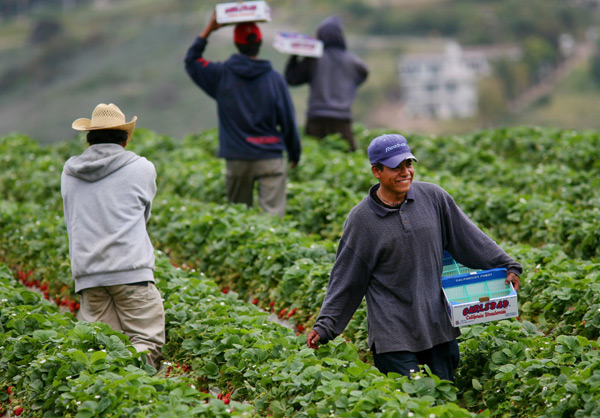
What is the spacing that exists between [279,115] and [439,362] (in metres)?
4.38

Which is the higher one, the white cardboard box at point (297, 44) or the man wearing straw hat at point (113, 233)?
the white cardboard box at point (297, 44)

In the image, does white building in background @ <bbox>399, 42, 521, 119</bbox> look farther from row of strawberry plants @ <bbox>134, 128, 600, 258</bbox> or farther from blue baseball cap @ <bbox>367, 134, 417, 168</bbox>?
blue baseball cap @ <bbox>367, 134, 417, 168</bbox>

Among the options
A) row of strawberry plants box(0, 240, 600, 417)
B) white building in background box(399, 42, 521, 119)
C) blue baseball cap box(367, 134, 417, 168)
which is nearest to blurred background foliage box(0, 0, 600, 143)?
white building in background box(399, 42, 521, 119)

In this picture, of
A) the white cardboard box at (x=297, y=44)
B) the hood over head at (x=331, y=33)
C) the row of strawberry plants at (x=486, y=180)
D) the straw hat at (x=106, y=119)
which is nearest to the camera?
the straw hat at (x=106, y=119)

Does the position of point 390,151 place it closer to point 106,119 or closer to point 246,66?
point 106,119

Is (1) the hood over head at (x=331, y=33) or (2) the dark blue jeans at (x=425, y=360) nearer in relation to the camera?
(2) the dark blue jeans at (x=425, y=360)

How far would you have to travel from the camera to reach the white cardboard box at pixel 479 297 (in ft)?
14.3

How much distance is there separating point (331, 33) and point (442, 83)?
35798 mm

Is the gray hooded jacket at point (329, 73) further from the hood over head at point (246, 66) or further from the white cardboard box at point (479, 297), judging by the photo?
the white cardboard box at point (479, 297)

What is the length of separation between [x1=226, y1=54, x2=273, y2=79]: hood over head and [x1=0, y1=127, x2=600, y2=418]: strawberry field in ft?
4.32

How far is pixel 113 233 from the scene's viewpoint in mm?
5145

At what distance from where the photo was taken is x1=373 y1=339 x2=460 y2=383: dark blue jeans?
14.4 ft

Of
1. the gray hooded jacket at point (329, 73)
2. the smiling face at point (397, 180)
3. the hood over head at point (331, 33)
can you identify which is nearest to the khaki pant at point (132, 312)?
the smiling face at point (397, 180)

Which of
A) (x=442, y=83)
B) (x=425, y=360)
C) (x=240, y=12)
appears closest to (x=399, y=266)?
(x=425, y=360)
